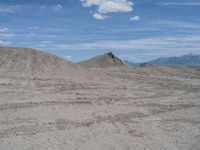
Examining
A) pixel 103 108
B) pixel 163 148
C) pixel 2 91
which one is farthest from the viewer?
pixel 2 91

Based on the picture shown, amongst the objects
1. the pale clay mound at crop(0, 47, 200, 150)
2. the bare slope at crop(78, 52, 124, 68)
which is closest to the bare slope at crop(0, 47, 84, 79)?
the pale clay mound at crop(0, 47, 200, 150)

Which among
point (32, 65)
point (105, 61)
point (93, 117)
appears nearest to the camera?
point (93, 117)

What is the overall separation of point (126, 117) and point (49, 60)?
22.3 m

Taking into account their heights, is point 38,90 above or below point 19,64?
below

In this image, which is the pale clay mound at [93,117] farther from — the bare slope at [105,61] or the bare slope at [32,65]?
the bare slope at [105,61]

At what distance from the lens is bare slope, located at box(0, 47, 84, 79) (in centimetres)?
2869

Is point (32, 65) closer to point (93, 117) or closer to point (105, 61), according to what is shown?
point (93, 117)

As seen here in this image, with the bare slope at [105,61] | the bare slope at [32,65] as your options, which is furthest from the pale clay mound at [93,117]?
the bare slope at [105,61]

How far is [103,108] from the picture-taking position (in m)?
15.4

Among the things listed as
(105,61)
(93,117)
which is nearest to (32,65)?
(93,117)

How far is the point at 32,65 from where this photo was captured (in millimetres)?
32625

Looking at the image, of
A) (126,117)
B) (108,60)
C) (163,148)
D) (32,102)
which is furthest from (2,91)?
(108,60)

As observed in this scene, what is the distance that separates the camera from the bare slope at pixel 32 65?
28.7m

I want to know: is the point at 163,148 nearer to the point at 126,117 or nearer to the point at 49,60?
the point at 126,117
